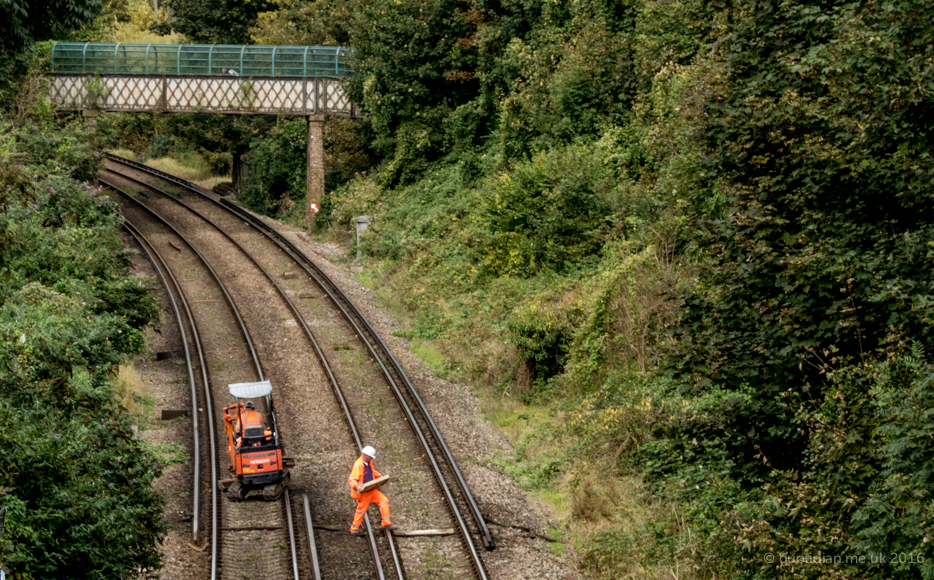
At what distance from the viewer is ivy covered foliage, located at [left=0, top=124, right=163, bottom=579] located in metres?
9.15

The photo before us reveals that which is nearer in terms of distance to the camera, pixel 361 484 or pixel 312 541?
pixel 312 541

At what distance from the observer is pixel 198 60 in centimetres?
3906

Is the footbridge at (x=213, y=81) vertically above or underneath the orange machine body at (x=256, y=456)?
above

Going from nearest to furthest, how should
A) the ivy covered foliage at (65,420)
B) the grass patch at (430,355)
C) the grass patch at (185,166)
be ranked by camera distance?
the ivy covered foliage at (65,420) < the grass patch at (430,355) < the grass patch at (185,166)

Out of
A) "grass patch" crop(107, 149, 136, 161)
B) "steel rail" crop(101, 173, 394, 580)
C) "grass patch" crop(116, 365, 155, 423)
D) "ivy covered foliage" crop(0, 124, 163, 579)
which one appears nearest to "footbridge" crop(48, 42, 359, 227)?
"steel rail" crop(101, 173, 394, 580)

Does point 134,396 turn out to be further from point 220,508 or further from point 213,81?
point 213,81

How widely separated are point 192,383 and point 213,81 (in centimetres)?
2360

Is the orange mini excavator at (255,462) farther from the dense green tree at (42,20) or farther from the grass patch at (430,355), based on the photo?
the dense green tree at (42,20)

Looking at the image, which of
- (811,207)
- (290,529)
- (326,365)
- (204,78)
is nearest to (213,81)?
(204,78)

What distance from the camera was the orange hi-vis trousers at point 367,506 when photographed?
42.4 feet

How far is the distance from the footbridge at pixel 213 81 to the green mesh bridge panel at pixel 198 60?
45 millimetres

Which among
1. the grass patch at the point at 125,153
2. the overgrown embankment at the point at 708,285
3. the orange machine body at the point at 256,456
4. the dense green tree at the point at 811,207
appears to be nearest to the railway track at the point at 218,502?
the orange machine body at the point at 256,456

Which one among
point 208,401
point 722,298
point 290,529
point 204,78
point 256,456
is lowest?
point 290,529

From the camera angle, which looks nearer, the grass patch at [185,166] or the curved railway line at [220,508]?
the curved railway line at [220,508]
